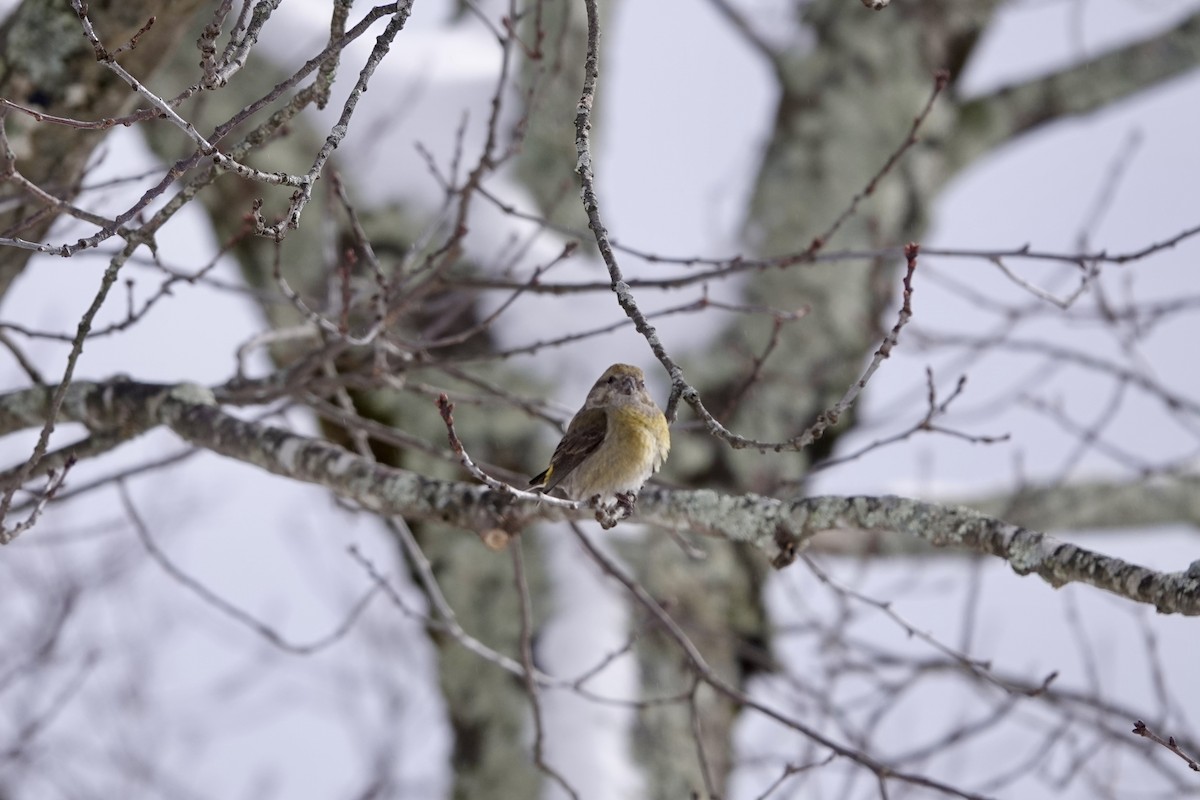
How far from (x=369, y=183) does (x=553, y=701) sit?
7.48 ft

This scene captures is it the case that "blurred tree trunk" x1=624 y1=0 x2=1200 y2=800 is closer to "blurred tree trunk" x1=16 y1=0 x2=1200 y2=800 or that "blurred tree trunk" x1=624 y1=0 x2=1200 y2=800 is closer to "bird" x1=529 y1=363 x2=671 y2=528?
"blurred tree trunk" x1=16 y1=0 x2=1200 y2=800

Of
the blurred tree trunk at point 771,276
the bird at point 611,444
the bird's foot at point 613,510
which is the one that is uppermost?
the blurred tree trunk at point 771,276

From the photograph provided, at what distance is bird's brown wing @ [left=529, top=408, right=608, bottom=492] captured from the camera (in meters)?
2.77

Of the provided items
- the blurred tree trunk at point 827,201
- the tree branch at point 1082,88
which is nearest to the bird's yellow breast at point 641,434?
the blurred tree trunk at point 827,201

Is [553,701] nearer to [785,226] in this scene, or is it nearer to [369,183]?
[369,183]

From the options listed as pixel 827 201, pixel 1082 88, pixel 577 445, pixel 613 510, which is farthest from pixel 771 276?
pixel 613 510

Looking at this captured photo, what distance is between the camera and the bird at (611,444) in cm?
264

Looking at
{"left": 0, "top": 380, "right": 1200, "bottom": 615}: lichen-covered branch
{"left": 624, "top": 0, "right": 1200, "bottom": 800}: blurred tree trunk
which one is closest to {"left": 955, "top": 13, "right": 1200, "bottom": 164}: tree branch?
{"left": 624, "top": 0, "right": 1200, "bottom": 800}: blurred tree trunk

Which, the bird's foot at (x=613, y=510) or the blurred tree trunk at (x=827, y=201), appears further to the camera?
the blurred tree trunk at (x=827, y=201)

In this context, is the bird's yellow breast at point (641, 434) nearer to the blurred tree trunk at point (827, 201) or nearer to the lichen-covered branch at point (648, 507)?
the lichen-covered branch at point (648, 507)

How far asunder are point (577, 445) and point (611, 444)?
0.13 meters

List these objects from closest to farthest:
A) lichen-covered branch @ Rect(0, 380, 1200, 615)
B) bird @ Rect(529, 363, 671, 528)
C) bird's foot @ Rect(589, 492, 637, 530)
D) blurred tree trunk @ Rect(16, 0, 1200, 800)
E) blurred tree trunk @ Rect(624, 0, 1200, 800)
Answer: lichen-covered branch @ Rect(0, 380, 1200, 615)
bird's foot @ Rect(589, 492, 637, 530)
bird @ Rect(529, 363, 671, 528)
blurred tree trunk @ Rect(16, 0, 1200, 800)
blurred tree trunk @ Rect(624, 0, 1200, 800)

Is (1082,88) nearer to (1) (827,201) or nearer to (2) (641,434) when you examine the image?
(1) (827,201)

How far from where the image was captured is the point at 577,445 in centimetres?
280
